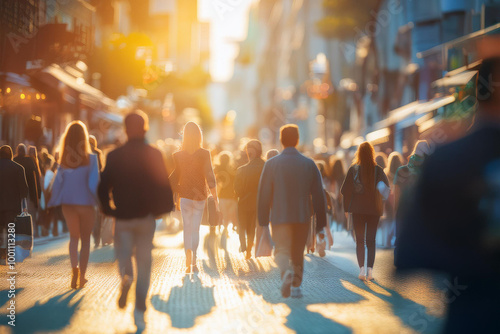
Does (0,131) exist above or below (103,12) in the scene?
below

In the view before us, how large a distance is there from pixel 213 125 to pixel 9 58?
90651 mm

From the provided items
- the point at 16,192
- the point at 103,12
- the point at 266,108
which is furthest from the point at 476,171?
the point at 266,108

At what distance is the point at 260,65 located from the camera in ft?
512

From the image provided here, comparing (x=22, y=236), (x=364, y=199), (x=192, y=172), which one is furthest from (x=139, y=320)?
(x=22, y=236)

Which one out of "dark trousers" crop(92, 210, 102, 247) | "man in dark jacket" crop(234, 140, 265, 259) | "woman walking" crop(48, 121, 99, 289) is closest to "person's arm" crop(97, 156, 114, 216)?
"woman walking" crop(48, 121, 99, 289)

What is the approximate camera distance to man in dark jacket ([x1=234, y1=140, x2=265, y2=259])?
12.5m

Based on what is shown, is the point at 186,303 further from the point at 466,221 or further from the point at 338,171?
the point at 338,171

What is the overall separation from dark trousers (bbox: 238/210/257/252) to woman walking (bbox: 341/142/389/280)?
275cm

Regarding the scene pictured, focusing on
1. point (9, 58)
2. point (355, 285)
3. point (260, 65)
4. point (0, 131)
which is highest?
point (260, 65)

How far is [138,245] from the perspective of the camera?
6.96 m

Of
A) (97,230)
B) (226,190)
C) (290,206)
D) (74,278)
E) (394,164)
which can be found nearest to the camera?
(290,206)

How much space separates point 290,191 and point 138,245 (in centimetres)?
186

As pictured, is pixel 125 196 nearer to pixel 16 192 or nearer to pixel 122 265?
pixel 122 265

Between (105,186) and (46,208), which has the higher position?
(105,186)
